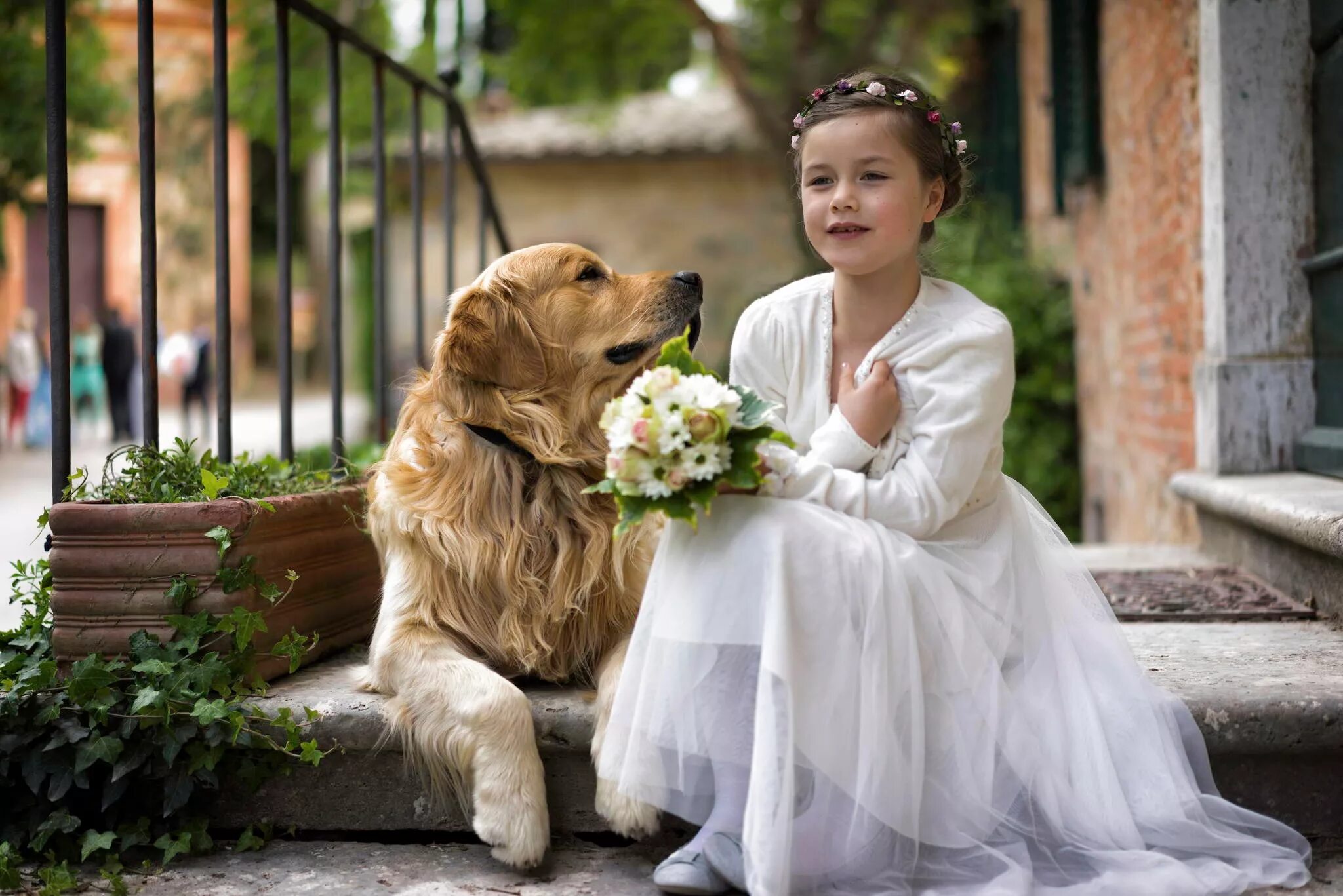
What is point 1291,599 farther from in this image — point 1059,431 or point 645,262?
point 645,262

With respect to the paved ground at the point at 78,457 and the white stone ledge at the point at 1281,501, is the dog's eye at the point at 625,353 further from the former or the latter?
the white stone ledge at the point at 1281,501

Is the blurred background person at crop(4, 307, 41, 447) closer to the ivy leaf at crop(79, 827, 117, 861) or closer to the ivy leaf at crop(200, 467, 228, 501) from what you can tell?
the ivy leaf at crop(200, 467, 228, 501)

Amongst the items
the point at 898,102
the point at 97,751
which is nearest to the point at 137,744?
the point at 97,751

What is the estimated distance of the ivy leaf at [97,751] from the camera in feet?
7.64

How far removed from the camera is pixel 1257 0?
3.78 meters

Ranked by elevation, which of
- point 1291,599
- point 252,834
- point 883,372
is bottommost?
point 252,834

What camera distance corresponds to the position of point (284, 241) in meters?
3.49

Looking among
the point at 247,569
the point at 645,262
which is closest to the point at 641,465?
the point at 247,569

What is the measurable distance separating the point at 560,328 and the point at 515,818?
116 centimetres

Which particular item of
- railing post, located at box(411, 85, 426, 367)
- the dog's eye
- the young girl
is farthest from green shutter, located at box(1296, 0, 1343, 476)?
railing post, located at box(411, 85, 426, 367)

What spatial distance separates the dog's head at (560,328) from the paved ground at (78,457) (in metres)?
1.20

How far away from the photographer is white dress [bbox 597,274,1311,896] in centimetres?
200

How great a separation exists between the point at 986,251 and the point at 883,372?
6.62 metres

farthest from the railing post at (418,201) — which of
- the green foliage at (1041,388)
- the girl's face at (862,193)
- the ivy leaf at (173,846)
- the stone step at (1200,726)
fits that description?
the green foliage at (1041,388)
